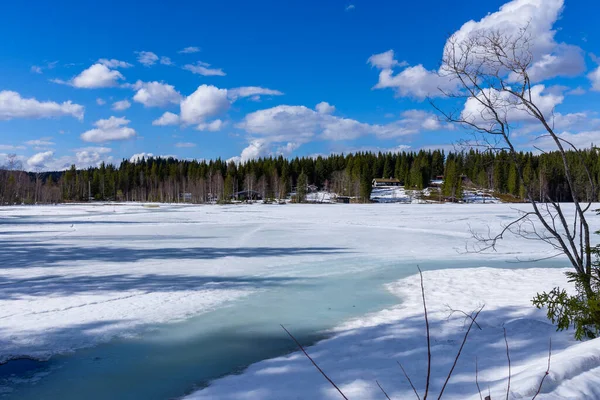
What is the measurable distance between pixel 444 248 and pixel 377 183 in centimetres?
9518

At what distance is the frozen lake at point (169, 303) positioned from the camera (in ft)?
15.9

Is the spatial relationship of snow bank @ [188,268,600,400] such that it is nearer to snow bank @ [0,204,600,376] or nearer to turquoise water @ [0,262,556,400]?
turquoise water @ [0,262,556,400]

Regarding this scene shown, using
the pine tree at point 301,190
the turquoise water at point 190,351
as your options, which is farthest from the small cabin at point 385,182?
the turquoise water at point 190,351

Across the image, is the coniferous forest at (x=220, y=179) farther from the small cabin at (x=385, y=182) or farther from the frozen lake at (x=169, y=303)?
the frozen lake at (x=169, y=303)

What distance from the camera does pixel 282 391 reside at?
4.17 m

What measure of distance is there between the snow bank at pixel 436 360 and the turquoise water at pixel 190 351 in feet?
1.37

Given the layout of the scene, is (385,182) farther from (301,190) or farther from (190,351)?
(190,351)

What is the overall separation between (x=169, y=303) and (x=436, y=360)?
16.4ft

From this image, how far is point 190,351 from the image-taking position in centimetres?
551

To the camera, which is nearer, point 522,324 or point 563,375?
point 563,375

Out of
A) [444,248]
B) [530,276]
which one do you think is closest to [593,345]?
[530,276]

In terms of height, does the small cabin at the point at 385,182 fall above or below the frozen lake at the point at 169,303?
above

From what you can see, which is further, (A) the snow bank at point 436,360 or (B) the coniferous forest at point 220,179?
(B) the coniferous forest at point 220,179

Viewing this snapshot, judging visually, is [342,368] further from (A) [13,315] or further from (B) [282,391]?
(A) [13,315]
